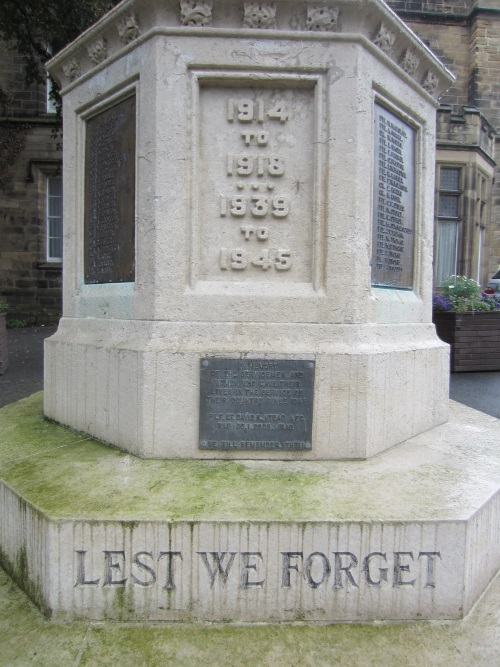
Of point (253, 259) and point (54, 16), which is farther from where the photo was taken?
point (54, 16)

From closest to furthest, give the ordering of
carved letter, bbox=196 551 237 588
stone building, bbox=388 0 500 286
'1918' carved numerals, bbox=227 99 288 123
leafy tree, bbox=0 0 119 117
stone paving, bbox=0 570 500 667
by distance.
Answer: stone paving, bbox=0 570 500 667 → carved letter, bbox=196 551 237 588 → '1918' carved numerals, bbox=227 99 288 123 → leafy tree, bbox=0 0 119 117 → stone building, bbox=388 0 500 286

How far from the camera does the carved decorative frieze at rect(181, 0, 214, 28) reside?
2.53 meters

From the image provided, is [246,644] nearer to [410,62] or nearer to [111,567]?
[111,567]

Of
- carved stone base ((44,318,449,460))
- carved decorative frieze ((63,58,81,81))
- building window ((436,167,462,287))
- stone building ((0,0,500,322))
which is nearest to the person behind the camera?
carved stone base ((44,318,449,460))

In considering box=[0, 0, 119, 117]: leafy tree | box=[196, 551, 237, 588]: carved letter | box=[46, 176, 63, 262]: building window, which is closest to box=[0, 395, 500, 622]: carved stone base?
box=[196, 551, 237, 588]: carved letter

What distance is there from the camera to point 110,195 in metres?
3.02

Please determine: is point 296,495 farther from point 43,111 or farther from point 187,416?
point 43,111

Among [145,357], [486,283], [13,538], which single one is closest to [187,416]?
[145,357]

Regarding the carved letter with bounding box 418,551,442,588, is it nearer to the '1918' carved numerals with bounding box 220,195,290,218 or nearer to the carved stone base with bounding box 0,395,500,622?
the carved stone base with bounding box 0,395,500,622

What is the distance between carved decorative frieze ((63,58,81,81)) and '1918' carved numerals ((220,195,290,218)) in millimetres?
1440

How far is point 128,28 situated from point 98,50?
0.37 m

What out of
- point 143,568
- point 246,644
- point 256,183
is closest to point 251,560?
point 246,644

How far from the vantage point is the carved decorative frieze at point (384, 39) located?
2725mm

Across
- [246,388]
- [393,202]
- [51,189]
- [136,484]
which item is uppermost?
[51,189]
